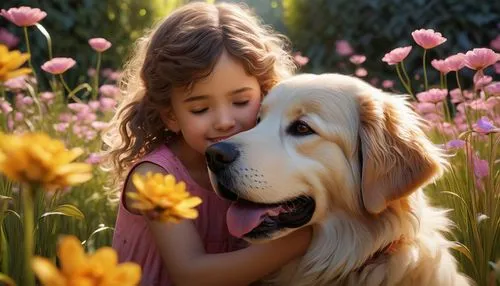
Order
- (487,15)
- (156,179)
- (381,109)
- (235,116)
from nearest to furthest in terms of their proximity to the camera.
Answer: (156,179)
(381,109)
(235,116)
(487,15)

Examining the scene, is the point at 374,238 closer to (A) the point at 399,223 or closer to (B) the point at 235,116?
(A) the point at 399,223

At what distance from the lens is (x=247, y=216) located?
7.64 feet

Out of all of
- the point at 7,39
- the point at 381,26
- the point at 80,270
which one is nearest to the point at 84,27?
the point at 7,39

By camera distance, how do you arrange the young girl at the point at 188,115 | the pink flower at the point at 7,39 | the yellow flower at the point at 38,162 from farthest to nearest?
the pink flower at the point at 7,39
the young girl at the point at 188,115
the yellow flower at the point at 38,162

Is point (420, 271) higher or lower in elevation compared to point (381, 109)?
lower

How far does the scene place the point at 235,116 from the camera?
2764mm

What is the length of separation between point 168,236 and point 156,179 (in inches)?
52.7

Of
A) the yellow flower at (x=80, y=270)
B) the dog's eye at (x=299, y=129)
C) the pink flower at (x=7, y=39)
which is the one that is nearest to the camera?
the yellow flower at (x=80, y=270)

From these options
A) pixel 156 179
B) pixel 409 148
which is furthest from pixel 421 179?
pixel 156 179

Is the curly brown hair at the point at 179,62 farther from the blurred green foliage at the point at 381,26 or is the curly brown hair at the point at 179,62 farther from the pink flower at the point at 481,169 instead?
the blurred green foliage at the point at 381,26

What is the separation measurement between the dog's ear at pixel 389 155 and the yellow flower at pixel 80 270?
145 cm

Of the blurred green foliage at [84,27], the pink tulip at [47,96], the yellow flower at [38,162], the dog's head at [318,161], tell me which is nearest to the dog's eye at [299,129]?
the dog's head at [318,161]

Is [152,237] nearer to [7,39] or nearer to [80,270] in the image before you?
[80,270]

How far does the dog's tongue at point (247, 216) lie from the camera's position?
7.60 ft
